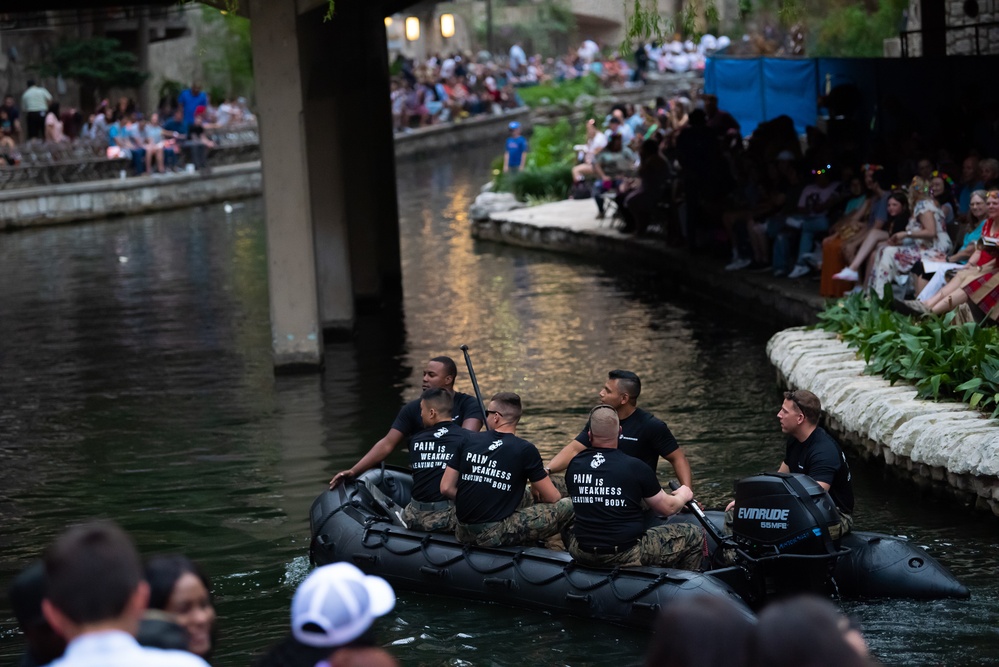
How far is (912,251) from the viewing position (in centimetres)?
1445

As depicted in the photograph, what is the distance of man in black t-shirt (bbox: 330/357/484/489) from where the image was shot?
1023 cm

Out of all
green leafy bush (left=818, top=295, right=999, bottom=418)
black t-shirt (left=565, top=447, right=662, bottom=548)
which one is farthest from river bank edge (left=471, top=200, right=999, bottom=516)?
black t-shirt (left=565, top=447, right=662, bottom=548)

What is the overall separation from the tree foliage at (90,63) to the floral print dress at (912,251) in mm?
27704

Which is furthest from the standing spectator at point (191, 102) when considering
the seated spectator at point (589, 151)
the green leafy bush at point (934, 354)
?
the green leafy bush at point (934, 354)

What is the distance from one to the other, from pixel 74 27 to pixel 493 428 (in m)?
34.9

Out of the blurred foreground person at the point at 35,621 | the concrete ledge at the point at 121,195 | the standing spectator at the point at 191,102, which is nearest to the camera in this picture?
the blurred foreground person at the point at 35,621

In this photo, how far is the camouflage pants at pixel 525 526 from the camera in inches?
362

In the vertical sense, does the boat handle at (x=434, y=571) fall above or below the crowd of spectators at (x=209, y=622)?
below

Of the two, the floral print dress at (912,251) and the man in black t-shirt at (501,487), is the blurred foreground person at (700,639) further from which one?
the floral print dress at (912,251)

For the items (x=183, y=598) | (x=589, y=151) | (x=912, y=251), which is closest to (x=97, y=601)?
(x=183, y=598)

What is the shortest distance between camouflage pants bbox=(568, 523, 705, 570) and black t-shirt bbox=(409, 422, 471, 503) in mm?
1213

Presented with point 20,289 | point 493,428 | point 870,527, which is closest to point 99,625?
point 493,428

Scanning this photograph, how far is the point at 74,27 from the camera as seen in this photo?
4125 centimetres

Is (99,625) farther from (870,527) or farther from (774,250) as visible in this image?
(774,250)
